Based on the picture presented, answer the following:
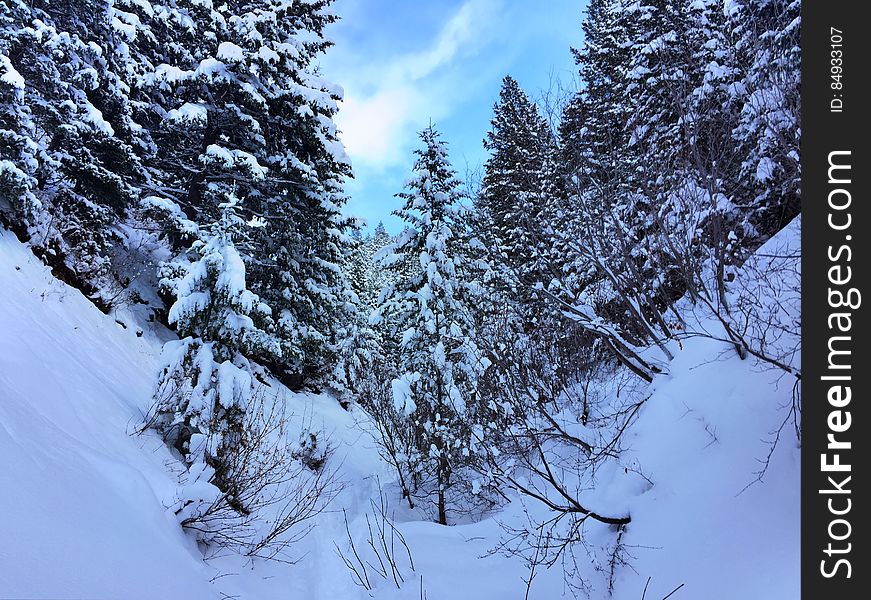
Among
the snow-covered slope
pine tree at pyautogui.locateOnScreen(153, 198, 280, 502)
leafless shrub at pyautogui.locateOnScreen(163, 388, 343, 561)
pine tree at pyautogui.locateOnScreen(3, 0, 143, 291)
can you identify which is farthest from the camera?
pine tree at pyautogui.locateOnScreen(3, 0, 143, 291)

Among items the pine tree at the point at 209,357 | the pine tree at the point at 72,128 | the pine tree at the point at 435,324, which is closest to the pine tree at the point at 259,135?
the pine tree at the point at 72,128

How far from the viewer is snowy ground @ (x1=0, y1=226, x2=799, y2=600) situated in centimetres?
276

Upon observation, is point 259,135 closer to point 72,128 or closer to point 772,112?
point 72,128

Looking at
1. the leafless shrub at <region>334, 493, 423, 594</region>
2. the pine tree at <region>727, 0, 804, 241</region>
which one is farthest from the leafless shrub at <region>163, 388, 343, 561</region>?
the pine tree at <region>727, 0, 804, 241</region>

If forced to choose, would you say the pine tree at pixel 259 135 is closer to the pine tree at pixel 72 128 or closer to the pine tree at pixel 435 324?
the pine tree at pixel 72 128

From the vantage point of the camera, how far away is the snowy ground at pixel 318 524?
276 centimetres

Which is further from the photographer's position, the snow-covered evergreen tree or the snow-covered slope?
the snow-covered evergreen tree

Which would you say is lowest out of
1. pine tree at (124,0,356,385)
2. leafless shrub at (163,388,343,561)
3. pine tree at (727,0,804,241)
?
leafless shrub at (163,388,343,561)

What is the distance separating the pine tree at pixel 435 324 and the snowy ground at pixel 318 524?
2498mm

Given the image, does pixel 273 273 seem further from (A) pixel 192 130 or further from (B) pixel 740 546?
(B) pixel 740 546

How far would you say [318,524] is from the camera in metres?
7.76

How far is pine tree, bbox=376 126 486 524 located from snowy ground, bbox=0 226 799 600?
250cm

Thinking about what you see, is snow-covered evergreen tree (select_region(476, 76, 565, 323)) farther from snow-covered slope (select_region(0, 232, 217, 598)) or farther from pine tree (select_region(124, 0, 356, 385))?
snow-covered slope (select_region(0, 232, 217, 598))

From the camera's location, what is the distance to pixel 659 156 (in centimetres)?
633
